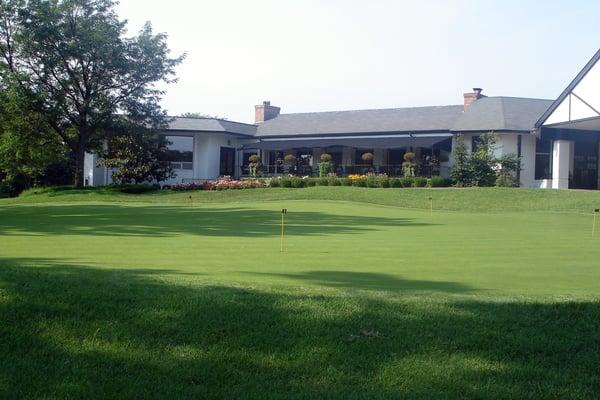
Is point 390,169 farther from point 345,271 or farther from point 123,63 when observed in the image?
point 345,271

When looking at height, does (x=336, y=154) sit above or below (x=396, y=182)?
above

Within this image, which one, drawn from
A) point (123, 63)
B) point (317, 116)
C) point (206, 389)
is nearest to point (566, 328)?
point (206, 389)

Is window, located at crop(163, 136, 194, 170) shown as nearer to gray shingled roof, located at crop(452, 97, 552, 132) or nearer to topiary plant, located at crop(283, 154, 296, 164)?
topiary plant, located at crop(283, 154, 296, 164)

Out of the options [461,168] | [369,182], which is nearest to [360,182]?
[369,182]

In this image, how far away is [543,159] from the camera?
131ft

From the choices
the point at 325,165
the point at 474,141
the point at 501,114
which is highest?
the point at 501,114

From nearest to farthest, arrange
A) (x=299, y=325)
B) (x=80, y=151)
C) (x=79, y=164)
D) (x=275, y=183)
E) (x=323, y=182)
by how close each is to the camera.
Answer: (x=299, y=325)
(x=275, y=183)
(x=323, y=182)
(x=80, y=151)
(x=79, y=164)

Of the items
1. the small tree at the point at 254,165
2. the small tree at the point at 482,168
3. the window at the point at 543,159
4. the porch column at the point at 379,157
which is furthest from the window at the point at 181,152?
the window at the point at 543,159

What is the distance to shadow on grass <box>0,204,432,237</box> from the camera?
1617 cm

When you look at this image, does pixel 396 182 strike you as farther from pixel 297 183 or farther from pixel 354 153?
pixel 354 153

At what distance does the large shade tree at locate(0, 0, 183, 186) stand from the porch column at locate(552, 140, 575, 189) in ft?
79.3

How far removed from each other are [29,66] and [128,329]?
37646 mm

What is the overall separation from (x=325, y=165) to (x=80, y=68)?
16.5 metres

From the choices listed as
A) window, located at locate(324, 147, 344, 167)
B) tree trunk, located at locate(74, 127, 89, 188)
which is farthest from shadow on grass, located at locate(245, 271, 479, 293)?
window, located at locate(324, 147, 344, 167)
